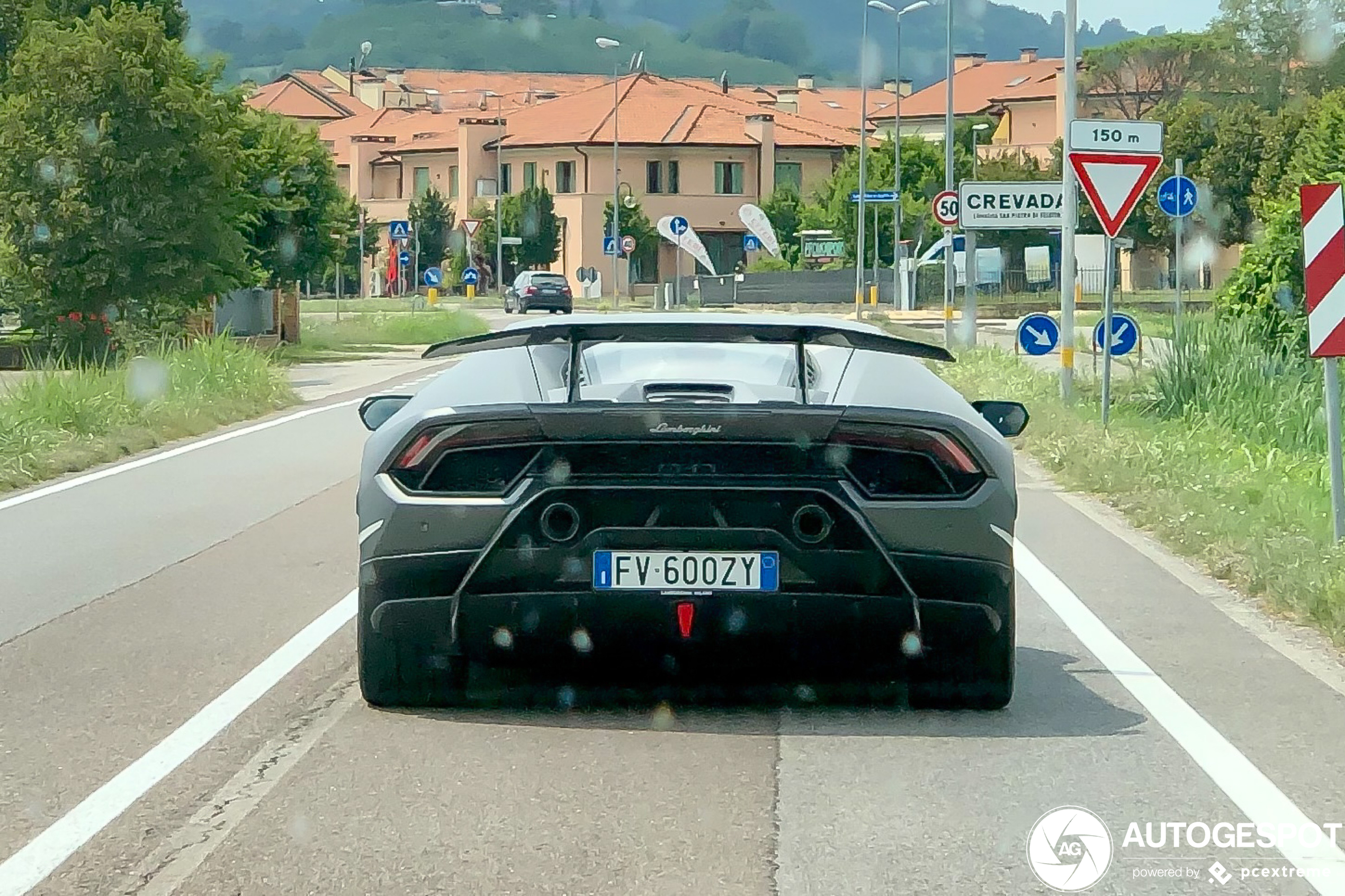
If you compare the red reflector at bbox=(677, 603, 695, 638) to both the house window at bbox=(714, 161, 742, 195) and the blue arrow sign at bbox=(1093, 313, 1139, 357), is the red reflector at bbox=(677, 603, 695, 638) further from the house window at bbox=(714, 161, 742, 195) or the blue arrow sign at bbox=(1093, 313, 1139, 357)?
the house window at bbox=(714, 161, 742, 195)

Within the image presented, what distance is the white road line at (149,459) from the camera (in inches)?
611

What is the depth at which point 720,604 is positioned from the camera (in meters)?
6.94

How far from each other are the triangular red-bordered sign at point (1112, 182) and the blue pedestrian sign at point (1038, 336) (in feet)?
11.2

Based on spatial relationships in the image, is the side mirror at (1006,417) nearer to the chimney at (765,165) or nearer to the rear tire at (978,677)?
the rear tire at (978,677)

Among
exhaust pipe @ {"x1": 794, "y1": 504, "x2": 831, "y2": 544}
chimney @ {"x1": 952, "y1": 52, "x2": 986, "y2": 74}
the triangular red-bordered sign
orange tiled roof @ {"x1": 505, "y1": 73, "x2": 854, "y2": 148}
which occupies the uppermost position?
chimney @ {"x1": 952, "y1": 52, "x2": 986, "y2": 74}

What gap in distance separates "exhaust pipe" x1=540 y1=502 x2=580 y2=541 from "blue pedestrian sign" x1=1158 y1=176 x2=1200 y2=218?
82.0 ft

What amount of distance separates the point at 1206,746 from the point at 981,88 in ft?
432

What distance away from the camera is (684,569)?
6.86m

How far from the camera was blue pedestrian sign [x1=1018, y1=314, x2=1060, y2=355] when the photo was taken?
22156 millimetres

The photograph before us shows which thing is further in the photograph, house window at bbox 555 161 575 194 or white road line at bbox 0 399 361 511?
house window at bbox 555 161 575 194

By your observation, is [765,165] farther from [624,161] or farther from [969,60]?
[969,60]

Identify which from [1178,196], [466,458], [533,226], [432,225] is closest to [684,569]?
[466,458]

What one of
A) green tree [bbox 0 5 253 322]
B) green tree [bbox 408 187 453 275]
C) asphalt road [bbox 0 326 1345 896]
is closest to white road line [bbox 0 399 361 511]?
asphalt road [bbox 0 326 1345 896]

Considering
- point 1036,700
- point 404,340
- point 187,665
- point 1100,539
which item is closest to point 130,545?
point 187,665
